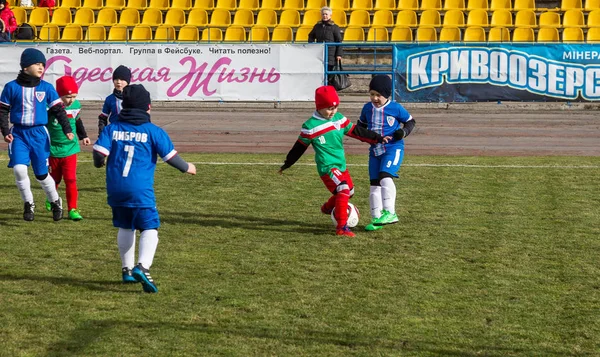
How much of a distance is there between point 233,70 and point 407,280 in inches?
670

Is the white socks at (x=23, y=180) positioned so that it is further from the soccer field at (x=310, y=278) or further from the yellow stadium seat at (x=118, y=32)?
the yellow stadium seat at (x=118, y=32)

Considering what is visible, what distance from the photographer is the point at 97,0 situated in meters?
30.8

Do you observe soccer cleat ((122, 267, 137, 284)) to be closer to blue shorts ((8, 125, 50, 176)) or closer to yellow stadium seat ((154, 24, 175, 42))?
blue shorts ((8, 125, 50, 176))

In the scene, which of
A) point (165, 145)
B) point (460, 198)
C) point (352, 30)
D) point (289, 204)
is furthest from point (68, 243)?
point (352, 30)

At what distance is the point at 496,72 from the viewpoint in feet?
78.3

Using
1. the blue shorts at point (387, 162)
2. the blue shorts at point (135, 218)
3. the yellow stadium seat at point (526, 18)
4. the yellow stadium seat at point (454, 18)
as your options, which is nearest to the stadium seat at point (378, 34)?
the yellow stadium seat at point (454, 18)

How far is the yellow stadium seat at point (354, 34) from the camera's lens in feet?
89.6

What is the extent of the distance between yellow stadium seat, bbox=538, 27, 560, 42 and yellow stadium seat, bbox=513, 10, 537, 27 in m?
0.88

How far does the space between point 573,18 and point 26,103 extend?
21.0 meters

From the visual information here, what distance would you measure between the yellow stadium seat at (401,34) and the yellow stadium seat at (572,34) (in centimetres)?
431

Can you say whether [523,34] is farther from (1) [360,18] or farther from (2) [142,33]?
(2) [142,33]

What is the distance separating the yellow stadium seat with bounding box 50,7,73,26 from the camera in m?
29.7

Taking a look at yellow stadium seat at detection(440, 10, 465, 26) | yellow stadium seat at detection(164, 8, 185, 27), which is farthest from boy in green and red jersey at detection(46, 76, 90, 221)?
yellow stadium seat at detection(440, 10, 465, 26)

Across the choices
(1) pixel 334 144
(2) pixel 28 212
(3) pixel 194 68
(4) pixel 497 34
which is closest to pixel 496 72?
(4) pixel 497 34
